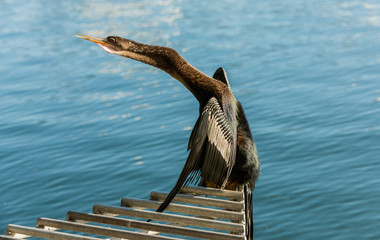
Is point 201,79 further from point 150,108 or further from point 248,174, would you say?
point 150,108

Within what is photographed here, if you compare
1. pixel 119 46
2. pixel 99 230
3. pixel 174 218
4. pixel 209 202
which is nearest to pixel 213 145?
pixel 209 202

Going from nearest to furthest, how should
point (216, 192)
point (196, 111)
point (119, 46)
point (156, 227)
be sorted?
1. point (156, 227)
2. point (216, 192)
3. point (119, 46)
4. point (196, 111)

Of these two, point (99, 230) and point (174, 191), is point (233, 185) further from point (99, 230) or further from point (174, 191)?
point (99, 230)

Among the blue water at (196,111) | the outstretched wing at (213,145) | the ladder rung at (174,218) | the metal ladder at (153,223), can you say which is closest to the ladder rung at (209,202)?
the metal ladder at (153,223)

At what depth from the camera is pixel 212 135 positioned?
136 inches

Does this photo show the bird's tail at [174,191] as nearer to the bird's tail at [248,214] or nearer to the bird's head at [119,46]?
the bird's tail at [248,214]

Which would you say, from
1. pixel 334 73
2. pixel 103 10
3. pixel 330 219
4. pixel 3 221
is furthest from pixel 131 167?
pixel 103 10

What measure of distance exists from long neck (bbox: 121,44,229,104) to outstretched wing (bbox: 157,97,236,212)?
214 millimetres

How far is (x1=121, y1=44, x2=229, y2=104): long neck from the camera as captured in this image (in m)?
3.79

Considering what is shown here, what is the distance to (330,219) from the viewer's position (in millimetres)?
5281

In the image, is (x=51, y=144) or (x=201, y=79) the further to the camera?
(x=51, y=144)

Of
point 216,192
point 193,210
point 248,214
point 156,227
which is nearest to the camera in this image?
point 156,227

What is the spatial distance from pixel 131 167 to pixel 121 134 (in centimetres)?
100

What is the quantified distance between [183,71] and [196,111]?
14.4 ft
